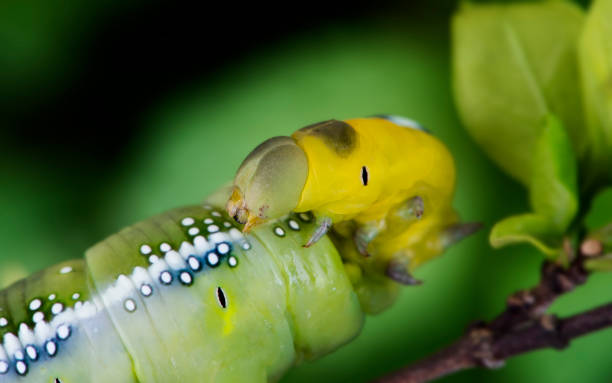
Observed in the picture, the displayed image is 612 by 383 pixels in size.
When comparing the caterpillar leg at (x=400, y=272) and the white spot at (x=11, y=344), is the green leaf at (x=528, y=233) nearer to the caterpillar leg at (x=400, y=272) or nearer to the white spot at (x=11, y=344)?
the caterpillar leg at (x=400, y=272)

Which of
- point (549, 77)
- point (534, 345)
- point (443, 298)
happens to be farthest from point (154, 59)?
point (534, 345)

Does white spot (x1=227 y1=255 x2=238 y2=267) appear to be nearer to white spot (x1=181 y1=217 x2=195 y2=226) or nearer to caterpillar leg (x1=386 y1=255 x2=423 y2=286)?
white spot (x1=181 y1=217 x2=195 y2=226)

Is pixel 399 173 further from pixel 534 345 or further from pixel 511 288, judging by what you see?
pixel 511 288

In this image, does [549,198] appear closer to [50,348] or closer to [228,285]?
[228,285]

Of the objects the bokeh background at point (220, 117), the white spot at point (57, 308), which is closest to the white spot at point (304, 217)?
the white spot at point (57, 308)

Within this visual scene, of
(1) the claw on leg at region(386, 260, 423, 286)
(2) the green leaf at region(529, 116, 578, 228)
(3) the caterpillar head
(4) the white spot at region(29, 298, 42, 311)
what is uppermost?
(3) the caterpillar head

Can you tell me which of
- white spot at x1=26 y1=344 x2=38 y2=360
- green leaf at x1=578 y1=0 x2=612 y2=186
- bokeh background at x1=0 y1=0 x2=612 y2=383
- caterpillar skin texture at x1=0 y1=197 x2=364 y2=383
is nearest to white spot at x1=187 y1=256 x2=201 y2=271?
caterpillar skin texture at x1=0 y1=197 x2=364 y2=383

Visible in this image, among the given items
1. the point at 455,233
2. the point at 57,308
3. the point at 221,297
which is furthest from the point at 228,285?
the point at 455,233

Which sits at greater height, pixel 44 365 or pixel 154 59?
pixel 154 59
